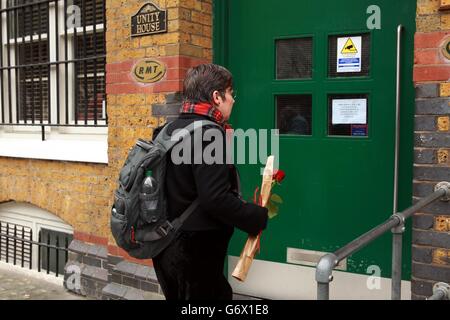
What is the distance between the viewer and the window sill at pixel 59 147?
5012 millimetres

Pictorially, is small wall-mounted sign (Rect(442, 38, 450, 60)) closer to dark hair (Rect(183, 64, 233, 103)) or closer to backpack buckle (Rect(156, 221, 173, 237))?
dark hair (Rect(183, 64, 233, 103))

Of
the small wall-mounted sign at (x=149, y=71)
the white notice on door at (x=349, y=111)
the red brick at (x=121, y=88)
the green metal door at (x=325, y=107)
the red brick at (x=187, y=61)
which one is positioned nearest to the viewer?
the green metal door at (x=325, y=107)

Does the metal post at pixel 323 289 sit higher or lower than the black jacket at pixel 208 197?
lower

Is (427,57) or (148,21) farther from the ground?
(148,21)

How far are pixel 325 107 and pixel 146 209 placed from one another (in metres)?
1.85

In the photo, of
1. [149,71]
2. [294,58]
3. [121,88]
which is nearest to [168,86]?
[149,71]

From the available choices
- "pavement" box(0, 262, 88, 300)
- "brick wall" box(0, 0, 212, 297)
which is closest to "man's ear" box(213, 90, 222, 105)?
"brick wall" box(0, 0, 212, 297)

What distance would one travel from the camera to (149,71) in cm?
445

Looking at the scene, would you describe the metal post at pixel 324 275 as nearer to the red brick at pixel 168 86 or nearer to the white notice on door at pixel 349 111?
the white notice on door at pixel 349 111

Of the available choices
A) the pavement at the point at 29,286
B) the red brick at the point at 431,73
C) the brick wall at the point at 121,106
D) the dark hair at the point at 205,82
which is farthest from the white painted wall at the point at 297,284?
the dark hair at the point at 205,82

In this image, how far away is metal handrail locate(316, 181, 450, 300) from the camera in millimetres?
1826

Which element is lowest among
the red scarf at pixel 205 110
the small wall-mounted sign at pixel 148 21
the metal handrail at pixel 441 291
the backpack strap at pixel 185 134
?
the metal handrail at pixel 441 291

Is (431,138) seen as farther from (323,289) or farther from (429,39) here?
(323,289)

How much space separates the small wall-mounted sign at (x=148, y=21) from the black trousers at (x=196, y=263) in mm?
2229
